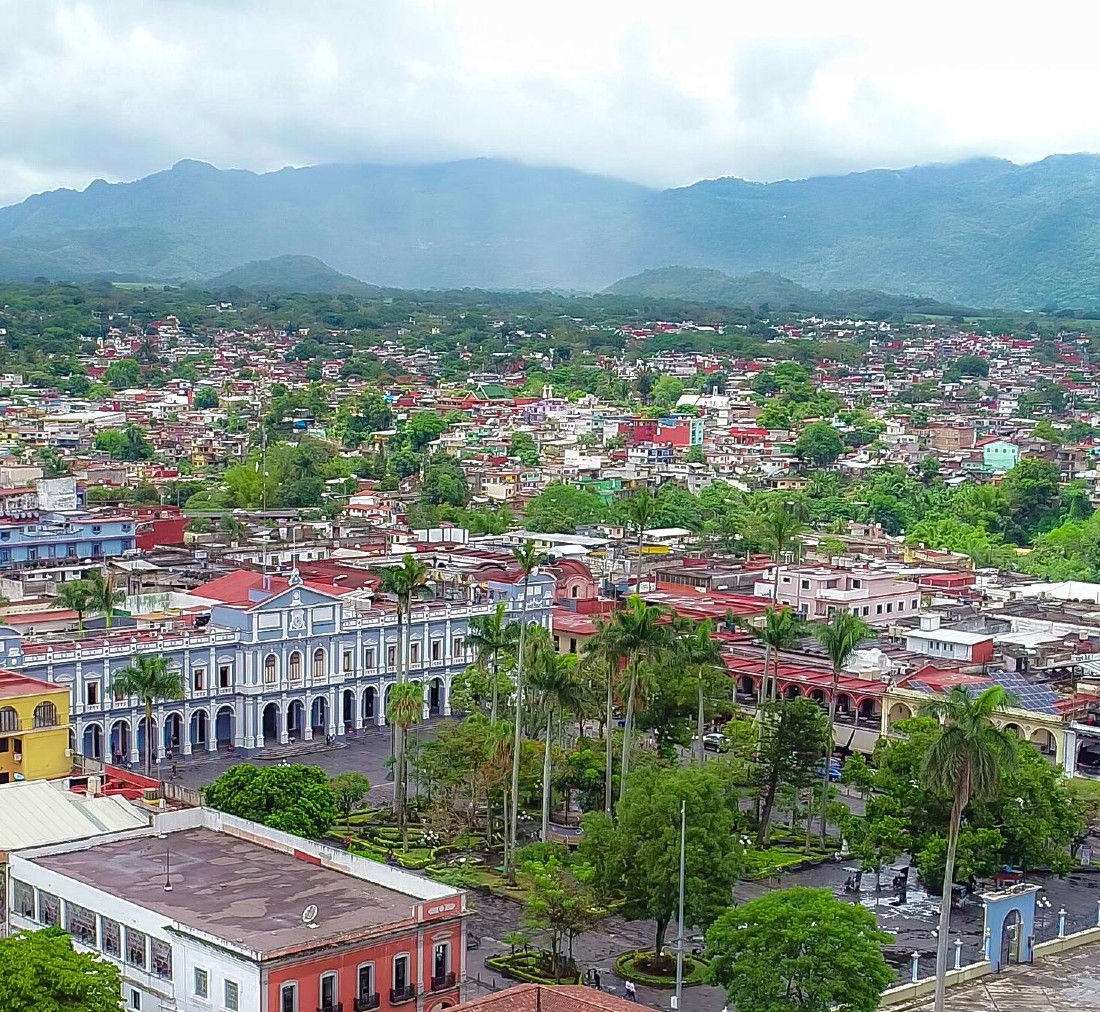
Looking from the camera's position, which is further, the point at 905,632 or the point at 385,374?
the point at 385,374

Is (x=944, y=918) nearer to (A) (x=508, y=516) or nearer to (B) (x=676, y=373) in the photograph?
(A) (x=508, y=516)

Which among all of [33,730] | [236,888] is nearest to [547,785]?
[236,888]

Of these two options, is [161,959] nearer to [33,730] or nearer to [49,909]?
[49,909]

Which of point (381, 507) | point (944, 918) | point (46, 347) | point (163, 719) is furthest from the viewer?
point (46, 347)

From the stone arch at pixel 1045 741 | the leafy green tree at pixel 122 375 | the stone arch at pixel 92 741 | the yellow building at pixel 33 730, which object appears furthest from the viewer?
the leafy green tree at pixel 122 375

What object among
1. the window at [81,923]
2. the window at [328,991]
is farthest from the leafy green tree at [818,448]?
the window at [328,991]

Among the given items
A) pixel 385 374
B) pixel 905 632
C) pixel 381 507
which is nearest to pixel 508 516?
pixel 381 507

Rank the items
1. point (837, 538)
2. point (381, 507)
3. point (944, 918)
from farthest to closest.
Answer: point (381, 507)
point (837, 538)
point (944, 918)

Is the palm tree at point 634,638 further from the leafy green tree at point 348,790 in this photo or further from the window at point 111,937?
the window at point 111,937
